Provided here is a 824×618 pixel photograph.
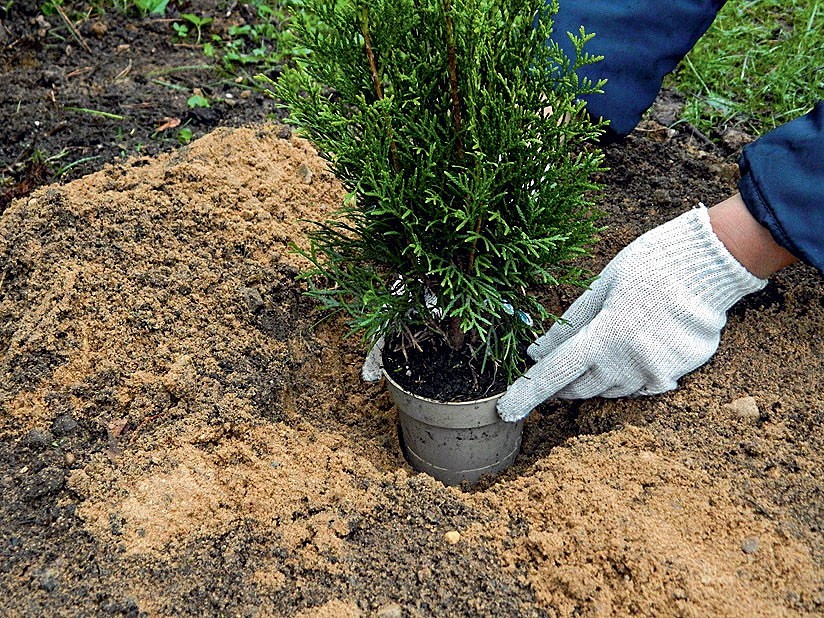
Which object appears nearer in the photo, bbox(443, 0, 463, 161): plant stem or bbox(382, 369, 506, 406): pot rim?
bbox(443, 0, 463, 161): plant stem

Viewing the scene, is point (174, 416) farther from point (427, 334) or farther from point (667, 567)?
point (667, 567)

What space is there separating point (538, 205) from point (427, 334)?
67 cm

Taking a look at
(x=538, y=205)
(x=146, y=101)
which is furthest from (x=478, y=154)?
(x=146, y=101)

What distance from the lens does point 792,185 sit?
2520 mm

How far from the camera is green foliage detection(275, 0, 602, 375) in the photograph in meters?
2.04

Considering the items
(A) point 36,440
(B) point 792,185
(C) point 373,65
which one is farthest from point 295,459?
(B) point 792,185

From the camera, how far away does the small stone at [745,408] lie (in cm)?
263

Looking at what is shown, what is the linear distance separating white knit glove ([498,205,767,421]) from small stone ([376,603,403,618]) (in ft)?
2.56

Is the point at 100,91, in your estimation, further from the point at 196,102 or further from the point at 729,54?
the point at 729,54

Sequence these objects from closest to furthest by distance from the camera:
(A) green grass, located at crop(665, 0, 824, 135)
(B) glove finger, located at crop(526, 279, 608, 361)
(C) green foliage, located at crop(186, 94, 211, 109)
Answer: (B) glove finger, located at crop(526, 279, 608, 361) < (A) green grass, located at crop(665, 0, 824, 135) < (C) green foliage, located at crop(186, 94, 211, 109)

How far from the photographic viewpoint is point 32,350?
9.74 ft

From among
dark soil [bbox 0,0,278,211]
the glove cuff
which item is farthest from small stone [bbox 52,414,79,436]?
the glove cuff

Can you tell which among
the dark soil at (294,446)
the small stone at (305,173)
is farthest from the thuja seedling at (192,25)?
the small stone at (305,173)

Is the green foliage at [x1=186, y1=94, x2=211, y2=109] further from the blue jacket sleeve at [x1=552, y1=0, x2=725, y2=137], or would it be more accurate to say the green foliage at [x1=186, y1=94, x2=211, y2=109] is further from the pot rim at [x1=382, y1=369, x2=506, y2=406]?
the pot rim at [x1=382, y1=369, x2=506, y2=406]
